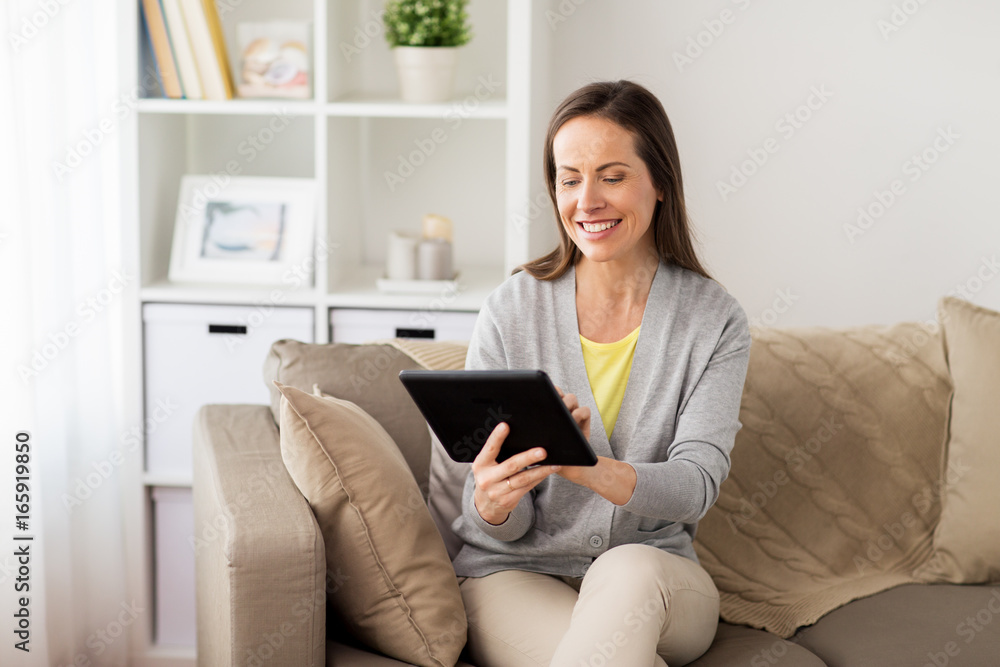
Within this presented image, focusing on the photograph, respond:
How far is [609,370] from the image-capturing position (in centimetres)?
A: 145

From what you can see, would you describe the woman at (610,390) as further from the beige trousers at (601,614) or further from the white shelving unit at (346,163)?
the white shelving unit at (346,163)

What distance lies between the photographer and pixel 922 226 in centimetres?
239

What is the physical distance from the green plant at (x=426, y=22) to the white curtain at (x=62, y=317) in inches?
23.1

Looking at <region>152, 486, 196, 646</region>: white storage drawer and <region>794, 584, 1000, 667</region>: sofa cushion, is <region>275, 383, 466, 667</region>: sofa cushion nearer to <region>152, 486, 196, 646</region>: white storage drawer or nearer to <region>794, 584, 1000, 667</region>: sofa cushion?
<region>794, 584, 1000, 667</region>: sofa cushion

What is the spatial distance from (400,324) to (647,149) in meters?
0.87

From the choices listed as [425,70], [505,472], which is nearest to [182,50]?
[425,70]

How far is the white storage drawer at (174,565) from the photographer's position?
7.11ft

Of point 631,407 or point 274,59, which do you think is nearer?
point 631,407

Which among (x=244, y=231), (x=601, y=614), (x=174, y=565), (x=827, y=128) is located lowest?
(x=174, y=565)

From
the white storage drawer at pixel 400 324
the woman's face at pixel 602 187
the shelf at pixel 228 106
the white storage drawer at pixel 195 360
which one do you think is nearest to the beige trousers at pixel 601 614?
the woman's face at pixel 602 187

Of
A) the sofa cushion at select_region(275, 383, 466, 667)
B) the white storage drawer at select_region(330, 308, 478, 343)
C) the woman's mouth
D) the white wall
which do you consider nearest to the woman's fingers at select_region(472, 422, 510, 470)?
the sofa cushion at select_region(275, 383, 466, 667)

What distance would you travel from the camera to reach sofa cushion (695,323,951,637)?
1.71 meters

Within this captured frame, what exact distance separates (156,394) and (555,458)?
1.25 meters

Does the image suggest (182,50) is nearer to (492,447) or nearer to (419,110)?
(419,110)
